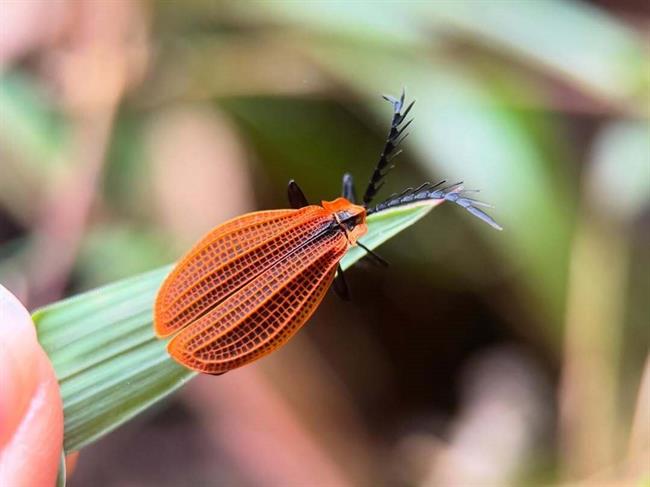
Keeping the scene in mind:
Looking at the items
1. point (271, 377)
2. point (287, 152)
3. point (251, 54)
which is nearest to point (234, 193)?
point (287, 152)

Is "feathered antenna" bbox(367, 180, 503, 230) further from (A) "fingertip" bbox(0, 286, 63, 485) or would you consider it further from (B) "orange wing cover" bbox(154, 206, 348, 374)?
(A) "fingertip" bbox(0, 286, 63, 485)

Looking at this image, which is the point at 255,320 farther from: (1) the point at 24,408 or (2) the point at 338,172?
(2) the point at 338,172

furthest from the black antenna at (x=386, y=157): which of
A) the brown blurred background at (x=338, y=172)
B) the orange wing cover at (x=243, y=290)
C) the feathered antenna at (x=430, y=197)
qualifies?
the brown blurred background at (x=338, y=172)

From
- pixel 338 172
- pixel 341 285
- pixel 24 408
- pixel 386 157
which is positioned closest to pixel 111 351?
pixel 24 408

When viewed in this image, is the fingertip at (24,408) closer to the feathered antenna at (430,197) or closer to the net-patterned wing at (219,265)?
the net-patterned wing at (219,265)

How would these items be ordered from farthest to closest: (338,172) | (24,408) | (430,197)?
(338,172)
(430,197)
(24,408)

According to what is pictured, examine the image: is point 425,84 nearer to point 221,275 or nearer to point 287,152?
point 287,152

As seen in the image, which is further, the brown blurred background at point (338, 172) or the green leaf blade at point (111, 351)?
the brown blurred background at point (338, 172)
